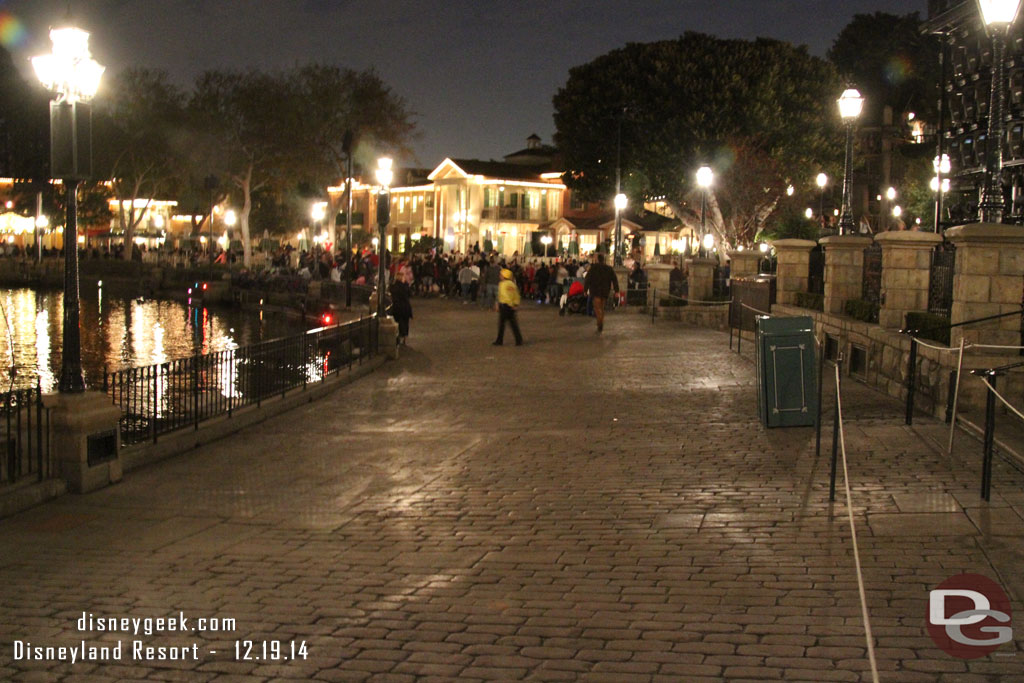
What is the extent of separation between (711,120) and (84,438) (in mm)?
39095

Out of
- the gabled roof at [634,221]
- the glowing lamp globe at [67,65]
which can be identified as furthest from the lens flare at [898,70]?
the glowing lamp globe at [67,65]

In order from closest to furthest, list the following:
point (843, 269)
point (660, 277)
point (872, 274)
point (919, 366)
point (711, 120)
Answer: point (919, 366) < point (872, 274) < point (843, 269) < point (660, 277) < point (711, 120)

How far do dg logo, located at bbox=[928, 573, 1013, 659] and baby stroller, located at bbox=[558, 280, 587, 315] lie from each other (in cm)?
2357

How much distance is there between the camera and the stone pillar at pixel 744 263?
1041 inches

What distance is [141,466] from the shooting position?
10500 millimetres

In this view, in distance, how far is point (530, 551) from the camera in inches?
287

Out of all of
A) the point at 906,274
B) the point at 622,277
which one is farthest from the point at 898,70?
the point at 906,274

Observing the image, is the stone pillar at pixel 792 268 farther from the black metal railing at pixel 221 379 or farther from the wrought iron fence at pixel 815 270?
the black metal railing at pixel 221 379

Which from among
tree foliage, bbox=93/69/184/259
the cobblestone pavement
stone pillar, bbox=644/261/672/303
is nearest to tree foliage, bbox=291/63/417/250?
tree foliage, bbox=93/69/184/259

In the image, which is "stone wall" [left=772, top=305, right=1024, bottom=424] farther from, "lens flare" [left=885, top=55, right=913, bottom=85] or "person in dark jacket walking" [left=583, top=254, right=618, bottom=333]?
"lens flare" [left=885, top=55, right=913, bottom=85]

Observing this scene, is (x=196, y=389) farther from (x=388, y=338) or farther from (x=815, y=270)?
(x=815, y=270)

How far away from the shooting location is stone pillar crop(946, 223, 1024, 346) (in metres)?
11.9

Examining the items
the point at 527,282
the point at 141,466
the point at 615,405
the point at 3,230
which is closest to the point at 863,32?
the point at 527,282

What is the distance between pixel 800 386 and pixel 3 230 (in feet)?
227
